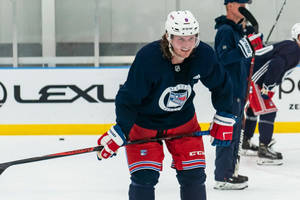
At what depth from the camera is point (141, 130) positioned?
2391 mm

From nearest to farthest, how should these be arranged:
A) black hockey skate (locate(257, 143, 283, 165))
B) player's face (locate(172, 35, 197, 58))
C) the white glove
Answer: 1. player's face (locate(172, 35, 197, 58))
2. the white glove
3. black hockey skate (locate(257, 143, 283, 165))

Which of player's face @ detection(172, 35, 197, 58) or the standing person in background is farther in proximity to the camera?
the standing person in background

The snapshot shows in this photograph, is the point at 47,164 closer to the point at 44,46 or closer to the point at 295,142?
the point at 295,142

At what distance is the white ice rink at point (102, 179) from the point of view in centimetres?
331

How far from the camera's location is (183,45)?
7.06 ft

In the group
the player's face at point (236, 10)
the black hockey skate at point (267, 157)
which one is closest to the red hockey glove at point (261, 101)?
the black hockey skate at point (267, 157)

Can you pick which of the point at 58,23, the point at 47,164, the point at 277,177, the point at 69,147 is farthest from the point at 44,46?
the point at 277,177

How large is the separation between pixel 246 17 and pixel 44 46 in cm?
372

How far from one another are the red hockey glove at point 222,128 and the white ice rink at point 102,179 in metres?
0.81

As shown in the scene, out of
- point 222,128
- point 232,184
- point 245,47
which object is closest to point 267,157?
point 232,184

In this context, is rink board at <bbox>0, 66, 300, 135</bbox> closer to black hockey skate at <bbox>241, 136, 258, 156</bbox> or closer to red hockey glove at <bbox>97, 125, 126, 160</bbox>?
black hockey skate at <bbox>241, 136, 258, 156</bbox>

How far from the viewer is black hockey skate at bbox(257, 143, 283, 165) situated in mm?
4137

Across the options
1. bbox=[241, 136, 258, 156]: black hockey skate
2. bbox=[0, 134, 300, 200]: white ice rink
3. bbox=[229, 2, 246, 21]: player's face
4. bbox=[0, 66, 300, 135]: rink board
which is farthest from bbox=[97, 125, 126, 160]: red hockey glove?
bbox=[0, 66, 300, 135]: rink board

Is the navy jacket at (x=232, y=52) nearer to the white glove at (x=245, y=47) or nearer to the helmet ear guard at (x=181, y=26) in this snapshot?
the white glove at (x=245, y=47)
